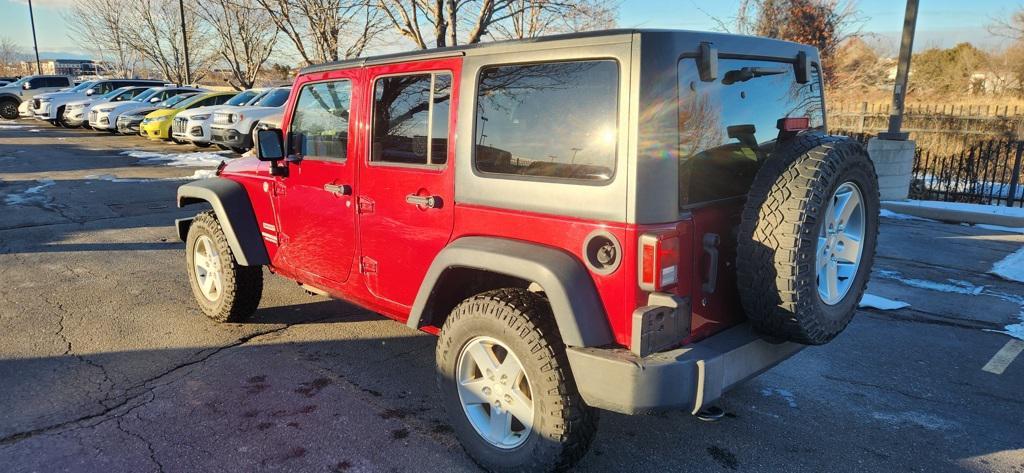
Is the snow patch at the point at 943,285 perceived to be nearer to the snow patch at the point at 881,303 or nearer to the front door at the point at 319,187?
the snow patch at the point at 881,303

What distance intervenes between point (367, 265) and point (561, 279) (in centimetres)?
151

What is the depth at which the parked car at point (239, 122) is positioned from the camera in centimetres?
1464

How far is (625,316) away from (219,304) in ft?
11.1

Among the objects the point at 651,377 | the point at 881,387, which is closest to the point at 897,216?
the point at 881,387

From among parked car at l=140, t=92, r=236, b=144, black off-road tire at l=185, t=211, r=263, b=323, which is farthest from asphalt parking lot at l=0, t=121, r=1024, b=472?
parked car at l=140, t=92, r=236, b=144

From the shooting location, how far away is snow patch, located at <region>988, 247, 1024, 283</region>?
20.8ft

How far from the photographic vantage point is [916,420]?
3521 mm

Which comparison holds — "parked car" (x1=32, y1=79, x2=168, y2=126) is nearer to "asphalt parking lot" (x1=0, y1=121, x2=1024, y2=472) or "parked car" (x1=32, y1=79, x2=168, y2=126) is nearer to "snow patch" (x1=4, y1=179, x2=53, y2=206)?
"snow patch" (x1=4, y1=179, x2=53, y2=206)

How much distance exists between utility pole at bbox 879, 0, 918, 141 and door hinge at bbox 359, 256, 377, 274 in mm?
9954

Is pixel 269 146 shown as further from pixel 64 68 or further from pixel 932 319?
pixel 64 68

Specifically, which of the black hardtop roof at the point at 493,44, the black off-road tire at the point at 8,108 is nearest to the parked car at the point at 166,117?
the black hardtop roof at the point at 493,44

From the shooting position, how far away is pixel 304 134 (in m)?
4.12

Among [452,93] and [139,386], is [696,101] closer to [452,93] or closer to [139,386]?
[452,93]

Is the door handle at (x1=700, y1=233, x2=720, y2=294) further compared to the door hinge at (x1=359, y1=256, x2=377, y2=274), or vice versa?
the door hinge at (x1=359, y1=256, x2=377, y2=274)
